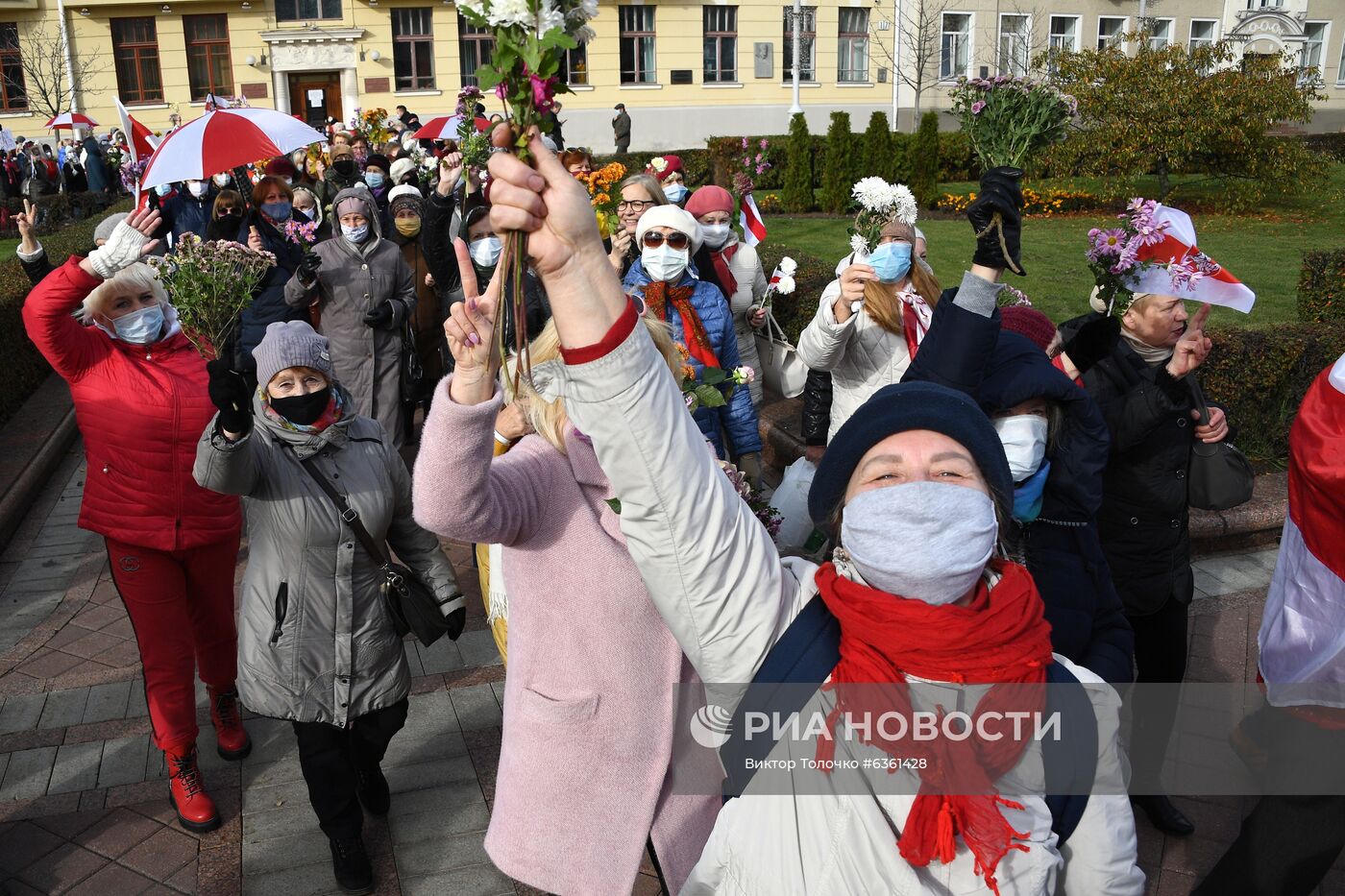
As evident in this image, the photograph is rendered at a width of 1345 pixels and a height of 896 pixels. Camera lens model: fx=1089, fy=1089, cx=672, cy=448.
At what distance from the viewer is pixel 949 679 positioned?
189 centimetres

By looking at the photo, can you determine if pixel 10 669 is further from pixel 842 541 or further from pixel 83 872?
pixel 842 541

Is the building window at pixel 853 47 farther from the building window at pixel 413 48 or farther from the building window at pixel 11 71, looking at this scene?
the building window at pixel 11 71

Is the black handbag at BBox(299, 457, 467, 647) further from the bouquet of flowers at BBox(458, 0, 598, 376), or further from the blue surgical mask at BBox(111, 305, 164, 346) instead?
the bouquet of flowers at BBox(458, 0, 598, 376)

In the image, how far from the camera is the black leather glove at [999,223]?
2463mm

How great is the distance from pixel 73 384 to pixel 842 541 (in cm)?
339

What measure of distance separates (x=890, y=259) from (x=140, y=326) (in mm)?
3195

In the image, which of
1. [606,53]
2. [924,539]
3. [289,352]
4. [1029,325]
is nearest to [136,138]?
[289,352]

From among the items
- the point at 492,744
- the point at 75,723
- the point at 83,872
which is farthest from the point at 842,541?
the point at 75,723

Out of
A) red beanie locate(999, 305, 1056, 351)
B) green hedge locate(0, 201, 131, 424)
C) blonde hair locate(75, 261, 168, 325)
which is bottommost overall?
green hedge locate(0, 201, 131, 424)

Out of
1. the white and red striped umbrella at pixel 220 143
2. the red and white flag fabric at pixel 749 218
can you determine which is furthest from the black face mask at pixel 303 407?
the red and white flag fabric at pixel 749 218

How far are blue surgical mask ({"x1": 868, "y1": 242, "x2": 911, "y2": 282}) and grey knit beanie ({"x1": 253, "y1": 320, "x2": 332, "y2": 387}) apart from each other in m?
2.55

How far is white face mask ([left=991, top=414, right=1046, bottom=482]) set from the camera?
2973 millimetres

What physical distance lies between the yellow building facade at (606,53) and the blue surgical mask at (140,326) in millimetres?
29661

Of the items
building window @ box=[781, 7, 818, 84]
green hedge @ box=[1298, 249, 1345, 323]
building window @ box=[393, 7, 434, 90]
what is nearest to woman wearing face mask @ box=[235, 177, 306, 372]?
green hedge @ box=[1298, 249, 1345, 323]
